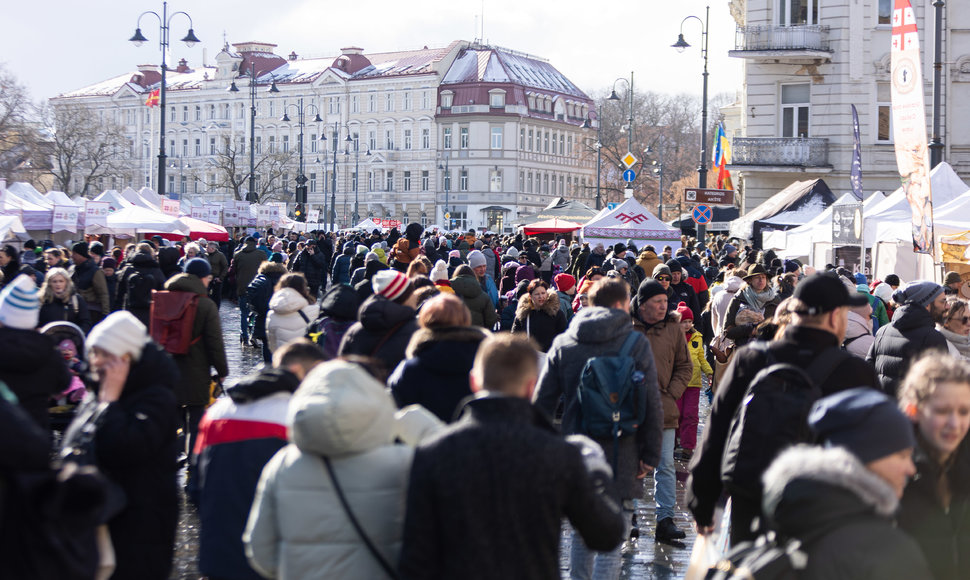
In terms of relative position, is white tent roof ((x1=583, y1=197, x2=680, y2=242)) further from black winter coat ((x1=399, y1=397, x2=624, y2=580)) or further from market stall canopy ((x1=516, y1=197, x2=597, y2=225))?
black winter coat ((x1=399, y1=397, x2=624, y2=580))

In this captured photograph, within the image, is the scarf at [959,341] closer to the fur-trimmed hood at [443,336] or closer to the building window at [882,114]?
the fur-trimmed hood at [443,336]

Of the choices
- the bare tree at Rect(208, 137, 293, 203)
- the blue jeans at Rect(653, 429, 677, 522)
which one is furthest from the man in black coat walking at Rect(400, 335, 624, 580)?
the bare tree at Rect(208, 137, 293, 203)

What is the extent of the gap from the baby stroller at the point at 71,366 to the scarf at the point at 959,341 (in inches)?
248

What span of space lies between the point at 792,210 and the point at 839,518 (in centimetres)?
2594

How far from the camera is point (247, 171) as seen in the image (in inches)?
4107

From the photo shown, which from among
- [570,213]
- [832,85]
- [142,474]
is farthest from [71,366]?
[570,213]

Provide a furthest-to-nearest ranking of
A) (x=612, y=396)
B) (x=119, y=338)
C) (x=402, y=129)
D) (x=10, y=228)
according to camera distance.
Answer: (x=402, y=129)
(x=10, y=228)
(x=612, y=396)
(x=119, y=338)

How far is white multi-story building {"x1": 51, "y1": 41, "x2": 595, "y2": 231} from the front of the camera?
330ft

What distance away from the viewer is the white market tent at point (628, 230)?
28359 millimetres

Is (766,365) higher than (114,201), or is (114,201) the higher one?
(114,201)

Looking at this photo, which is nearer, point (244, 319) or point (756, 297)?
point (756, 297)

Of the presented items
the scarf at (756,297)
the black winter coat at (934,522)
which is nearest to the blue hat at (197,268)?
the scarf at (756,297)

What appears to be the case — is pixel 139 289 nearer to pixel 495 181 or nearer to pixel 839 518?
pixel 839 518

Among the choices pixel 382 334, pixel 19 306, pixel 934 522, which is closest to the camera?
pixel 934 522
